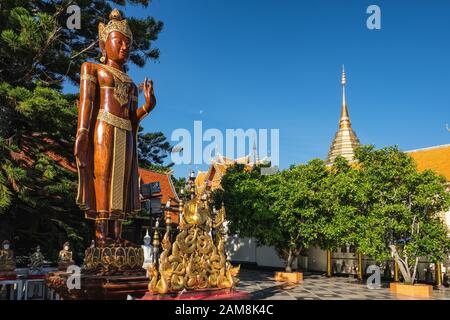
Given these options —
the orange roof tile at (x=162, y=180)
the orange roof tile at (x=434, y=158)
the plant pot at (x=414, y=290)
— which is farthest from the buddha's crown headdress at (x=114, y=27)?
the orange roof tile at (x=434, y=158)

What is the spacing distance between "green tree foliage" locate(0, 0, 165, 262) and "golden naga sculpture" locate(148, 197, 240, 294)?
6401mm

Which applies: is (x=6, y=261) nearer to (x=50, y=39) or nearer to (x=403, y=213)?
(x=50, y=39)

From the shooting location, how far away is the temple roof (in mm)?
34094

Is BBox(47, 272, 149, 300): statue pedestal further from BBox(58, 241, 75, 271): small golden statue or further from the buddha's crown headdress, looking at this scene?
the buddha's crown headdress

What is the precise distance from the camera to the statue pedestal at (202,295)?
494 centimetres

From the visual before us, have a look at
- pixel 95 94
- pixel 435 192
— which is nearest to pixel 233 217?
pixel 435 192

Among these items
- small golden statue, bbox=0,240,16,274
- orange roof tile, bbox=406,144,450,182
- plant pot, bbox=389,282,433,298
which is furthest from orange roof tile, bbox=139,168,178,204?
small golden statue, bbox=0,240,16,274

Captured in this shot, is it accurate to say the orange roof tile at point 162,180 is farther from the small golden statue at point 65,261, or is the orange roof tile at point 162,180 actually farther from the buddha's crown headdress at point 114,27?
the buddha's crown headdress at point 114,27

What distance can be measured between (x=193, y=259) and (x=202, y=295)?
0.48 metres

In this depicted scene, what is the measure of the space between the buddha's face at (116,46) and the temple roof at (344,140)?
28937mm

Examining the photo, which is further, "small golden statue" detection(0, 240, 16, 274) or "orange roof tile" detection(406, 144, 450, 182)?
"orange roof tile" detection(406, 144, 450, 182)

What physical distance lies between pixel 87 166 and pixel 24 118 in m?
6.77

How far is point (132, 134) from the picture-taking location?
6570 millimetres

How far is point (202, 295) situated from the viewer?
5242 mm
